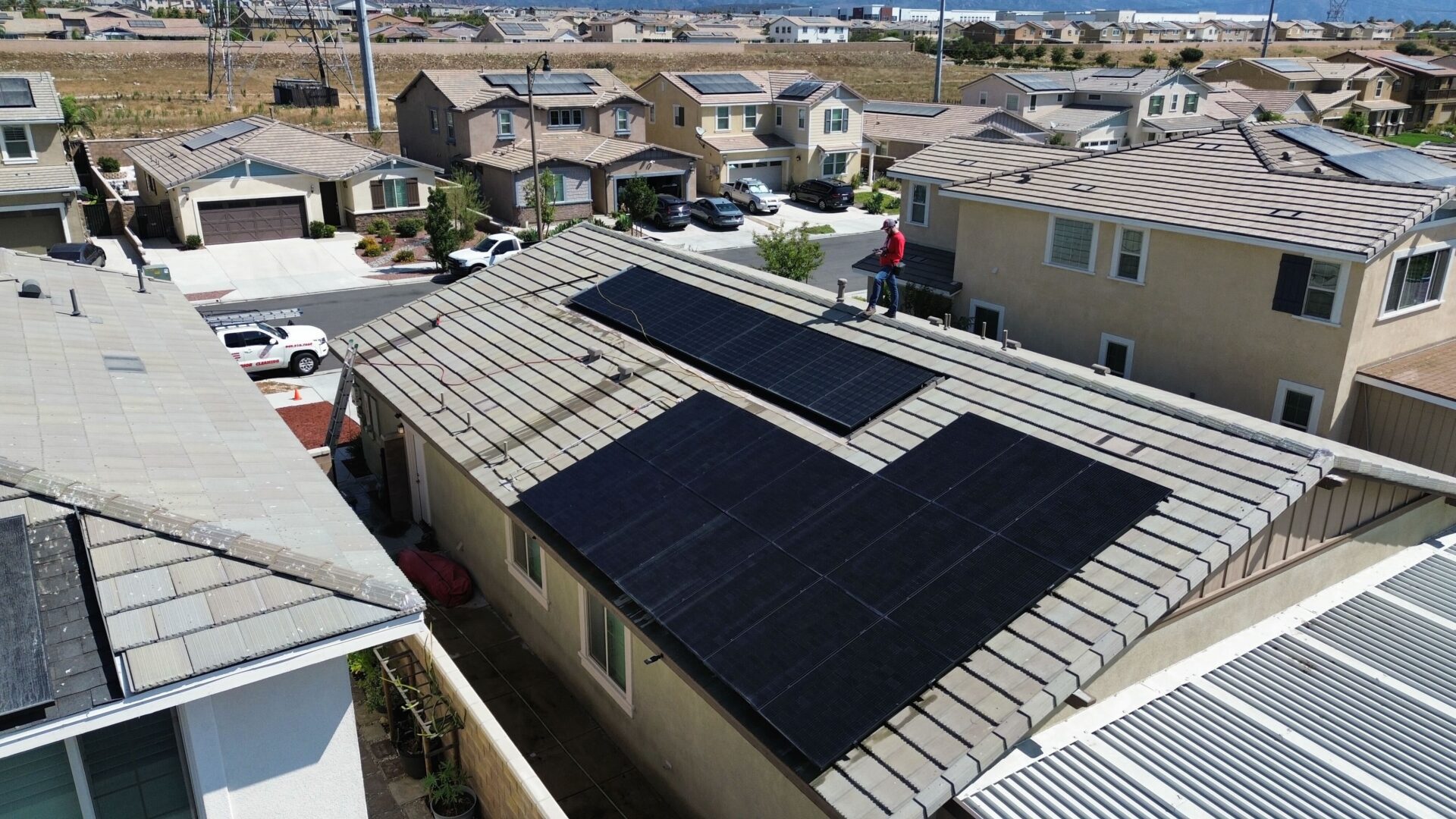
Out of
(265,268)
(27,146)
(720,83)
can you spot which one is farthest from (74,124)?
(720,83)

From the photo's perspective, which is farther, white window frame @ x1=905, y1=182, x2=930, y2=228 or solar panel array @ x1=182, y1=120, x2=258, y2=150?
solar panel array @ x1=182, y1=120, x2=258, y2=150

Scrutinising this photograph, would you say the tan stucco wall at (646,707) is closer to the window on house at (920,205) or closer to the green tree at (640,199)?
the window on house at (920,205)

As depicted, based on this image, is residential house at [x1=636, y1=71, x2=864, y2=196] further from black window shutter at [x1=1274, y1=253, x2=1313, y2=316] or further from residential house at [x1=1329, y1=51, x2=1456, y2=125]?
residential house at [x1=1329, y1=51, x2=1456, y2=125]

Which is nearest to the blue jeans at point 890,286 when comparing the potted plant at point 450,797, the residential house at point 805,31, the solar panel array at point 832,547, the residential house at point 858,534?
the residential house at point 858,534

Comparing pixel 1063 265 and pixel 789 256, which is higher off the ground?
pixel 1063 265

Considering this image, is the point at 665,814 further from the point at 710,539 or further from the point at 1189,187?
the point at 1189,187

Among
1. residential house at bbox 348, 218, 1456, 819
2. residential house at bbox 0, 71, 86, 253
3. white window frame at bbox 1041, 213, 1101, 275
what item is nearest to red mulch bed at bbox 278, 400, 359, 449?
residential house at bbox 348, 218, 1456, 819

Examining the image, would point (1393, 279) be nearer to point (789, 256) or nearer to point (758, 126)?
point (789, 256)
